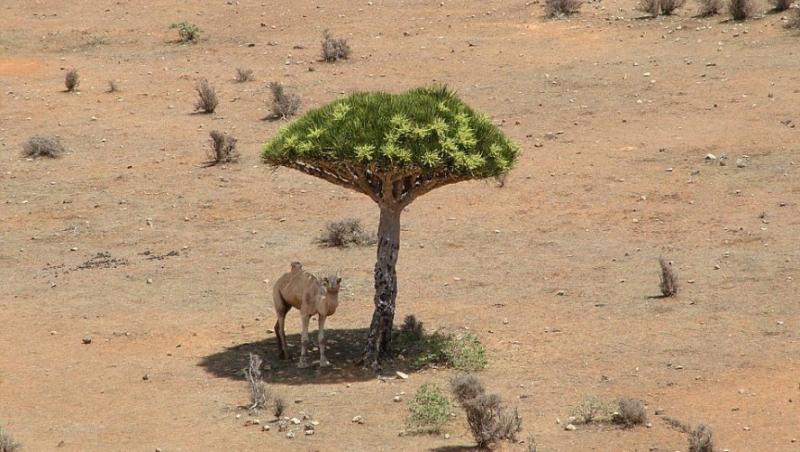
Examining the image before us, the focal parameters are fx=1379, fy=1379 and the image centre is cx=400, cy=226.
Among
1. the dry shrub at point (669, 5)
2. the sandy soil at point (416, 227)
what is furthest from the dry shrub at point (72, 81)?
the dry shrub at point (669, 5)

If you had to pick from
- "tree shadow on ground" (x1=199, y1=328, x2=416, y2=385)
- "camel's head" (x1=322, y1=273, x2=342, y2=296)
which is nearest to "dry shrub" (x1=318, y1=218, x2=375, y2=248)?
"tree shadow on ground" (x1=199, y1=328, x2=416, y2=385)

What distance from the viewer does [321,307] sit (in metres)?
16.9

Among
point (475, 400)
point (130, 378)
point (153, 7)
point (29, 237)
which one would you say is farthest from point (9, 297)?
point (153, 7)

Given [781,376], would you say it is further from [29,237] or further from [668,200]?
[29,237]

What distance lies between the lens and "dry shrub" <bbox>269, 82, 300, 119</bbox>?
2942 cm

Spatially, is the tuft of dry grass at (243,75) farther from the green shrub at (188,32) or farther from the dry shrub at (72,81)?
the green shrub at (188,32)

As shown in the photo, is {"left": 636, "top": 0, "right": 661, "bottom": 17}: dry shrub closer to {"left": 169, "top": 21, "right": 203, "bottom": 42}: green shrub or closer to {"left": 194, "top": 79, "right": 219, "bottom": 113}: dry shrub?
{"left": 194, "top": 79, "right": 219, "bottom": 113}: dry shrub

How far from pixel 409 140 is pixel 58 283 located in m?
7.75

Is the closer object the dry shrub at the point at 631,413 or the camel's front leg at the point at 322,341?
the dry shrub at the point at 631,413

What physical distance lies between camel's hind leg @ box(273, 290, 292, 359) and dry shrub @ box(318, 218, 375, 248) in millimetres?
5128

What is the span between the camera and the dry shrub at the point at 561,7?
3516 centimetres

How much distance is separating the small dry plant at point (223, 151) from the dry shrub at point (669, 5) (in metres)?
12.6

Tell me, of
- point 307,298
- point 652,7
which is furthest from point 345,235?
point 652,7

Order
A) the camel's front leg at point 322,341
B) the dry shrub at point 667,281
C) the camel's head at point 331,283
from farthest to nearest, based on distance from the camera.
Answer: the dry shrub at point 667,281 < the camel's front leg at point 322,341 < the camel's head at point 331,283
